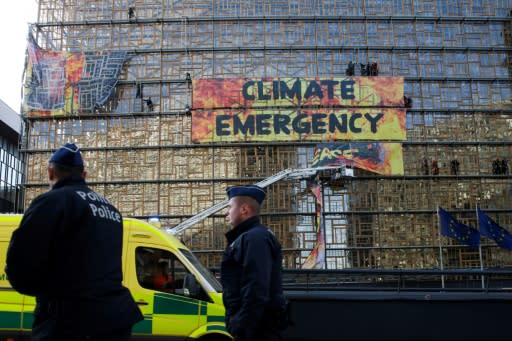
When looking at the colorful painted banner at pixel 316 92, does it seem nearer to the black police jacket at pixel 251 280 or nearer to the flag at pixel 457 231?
the flag at pixel 457 231

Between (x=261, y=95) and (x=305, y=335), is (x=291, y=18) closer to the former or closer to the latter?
(x=261, y=95)

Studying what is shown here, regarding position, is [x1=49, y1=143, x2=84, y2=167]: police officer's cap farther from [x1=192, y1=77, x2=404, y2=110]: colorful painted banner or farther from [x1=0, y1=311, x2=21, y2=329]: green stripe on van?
[x1=192, y1=77, x2=404, y2=110]: colorful painted banner

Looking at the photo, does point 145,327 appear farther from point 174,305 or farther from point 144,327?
point 174,305

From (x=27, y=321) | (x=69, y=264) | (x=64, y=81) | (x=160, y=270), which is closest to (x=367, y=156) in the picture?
(x=64, y=81)

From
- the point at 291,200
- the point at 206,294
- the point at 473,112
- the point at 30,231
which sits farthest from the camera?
the point at 473,112

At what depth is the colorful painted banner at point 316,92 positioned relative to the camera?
79.7ft

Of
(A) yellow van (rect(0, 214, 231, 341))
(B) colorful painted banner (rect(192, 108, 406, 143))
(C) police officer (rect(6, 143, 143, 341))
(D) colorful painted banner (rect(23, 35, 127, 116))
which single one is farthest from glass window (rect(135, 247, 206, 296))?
(D) colorful painted banner (rect(23, 35, 127, 116))

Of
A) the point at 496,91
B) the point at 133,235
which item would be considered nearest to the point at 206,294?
the point at 133,235

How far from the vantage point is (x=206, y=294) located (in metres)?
6.85

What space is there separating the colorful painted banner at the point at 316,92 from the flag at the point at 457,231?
5.74m

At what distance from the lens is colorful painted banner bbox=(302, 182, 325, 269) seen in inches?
896

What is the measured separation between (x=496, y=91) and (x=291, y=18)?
1038cm

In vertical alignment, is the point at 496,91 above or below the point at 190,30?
below

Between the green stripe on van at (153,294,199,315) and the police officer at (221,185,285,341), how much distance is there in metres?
3.49
